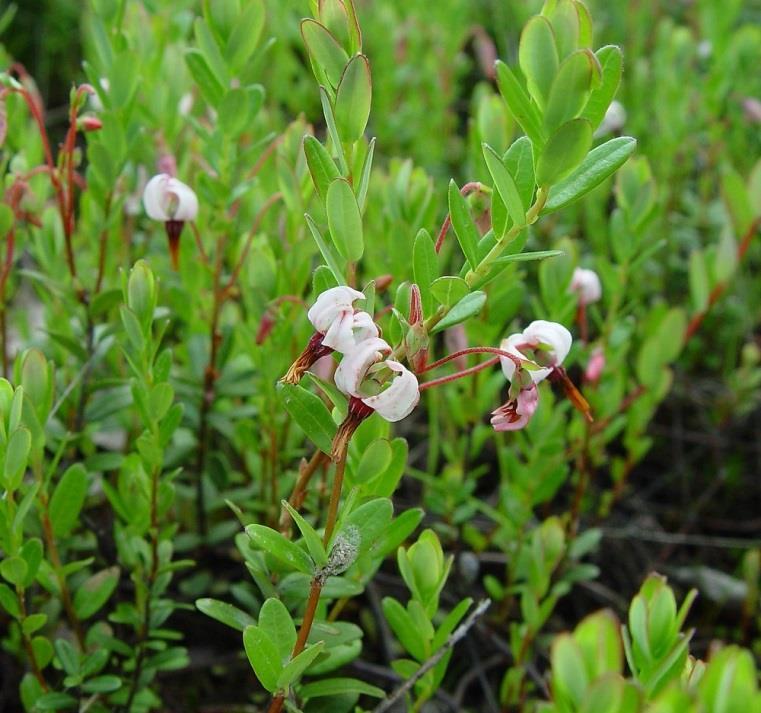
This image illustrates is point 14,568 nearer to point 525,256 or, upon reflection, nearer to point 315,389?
point 315,389

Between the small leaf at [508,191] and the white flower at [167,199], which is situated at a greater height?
the small leaf at [508,191]

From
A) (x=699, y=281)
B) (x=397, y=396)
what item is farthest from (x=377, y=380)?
(x=699, y=281)

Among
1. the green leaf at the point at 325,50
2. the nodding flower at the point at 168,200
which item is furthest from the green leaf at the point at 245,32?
the green leaf at the point at 325,50

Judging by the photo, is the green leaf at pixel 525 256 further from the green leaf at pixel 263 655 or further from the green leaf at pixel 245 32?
the green leaf at pixel 245 32

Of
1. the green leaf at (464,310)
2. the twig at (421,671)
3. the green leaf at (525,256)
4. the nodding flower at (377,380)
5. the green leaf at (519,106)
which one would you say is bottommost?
the twig at (421,671)

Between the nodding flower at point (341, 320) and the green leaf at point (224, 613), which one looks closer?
the nodding flower at point (341, 320)

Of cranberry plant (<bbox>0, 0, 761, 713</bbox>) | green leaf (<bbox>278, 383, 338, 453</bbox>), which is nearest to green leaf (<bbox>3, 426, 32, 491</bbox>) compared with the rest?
cranberry plant (<bbox>0, 0, 761, 713</bbox>)
